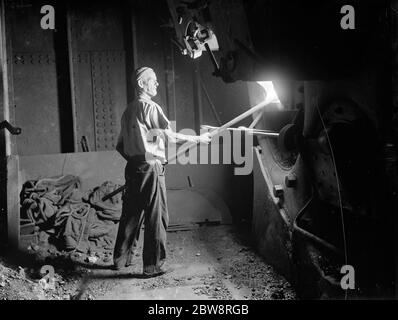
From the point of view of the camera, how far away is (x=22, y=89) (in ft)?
19.3

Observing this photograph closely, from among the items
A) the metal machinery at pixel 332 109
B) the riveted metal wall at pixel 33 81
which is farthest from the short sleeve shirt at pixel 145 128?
the riveted metal wall at pixel 33 81

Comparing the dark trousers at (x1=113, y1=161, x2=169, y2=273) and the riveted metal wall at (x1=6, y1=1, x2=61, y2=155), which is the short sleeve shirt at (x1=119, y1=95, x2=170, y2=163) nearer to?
the dark trousers at (x1=113, y1=161, x2=169, y2=273)

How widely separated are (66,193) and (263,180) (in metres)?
2.86

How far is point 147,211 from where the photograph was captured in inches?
161

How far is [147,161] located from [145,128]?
13.8 inches

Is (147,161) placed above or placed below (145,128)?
below

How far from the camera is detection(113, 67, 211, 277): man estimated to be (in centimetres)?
401

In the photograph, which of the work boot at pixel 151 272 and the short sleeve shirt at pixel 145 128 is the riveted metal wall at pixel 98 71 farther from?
the work boot at pixel 151 272

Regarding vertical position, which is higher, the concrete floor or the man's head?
the man's head

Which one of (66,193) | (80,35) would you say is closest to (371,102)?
(66,193)

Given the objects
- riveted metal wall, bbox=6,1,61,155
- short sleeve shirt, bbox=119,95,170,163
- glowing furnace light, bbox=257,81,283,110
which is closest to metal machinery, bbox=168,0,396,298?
short sleeve shirt, bbox=119,95,170,163

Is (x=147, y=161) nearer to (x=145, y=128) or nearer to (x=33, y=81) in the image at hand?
(x=145, y=128)

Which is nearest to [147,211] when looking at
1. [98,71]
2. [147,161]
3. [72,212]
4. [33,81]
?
[147,161]

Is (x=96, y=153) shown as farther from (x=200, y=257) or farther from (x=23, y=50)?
(x=200, y=257)
